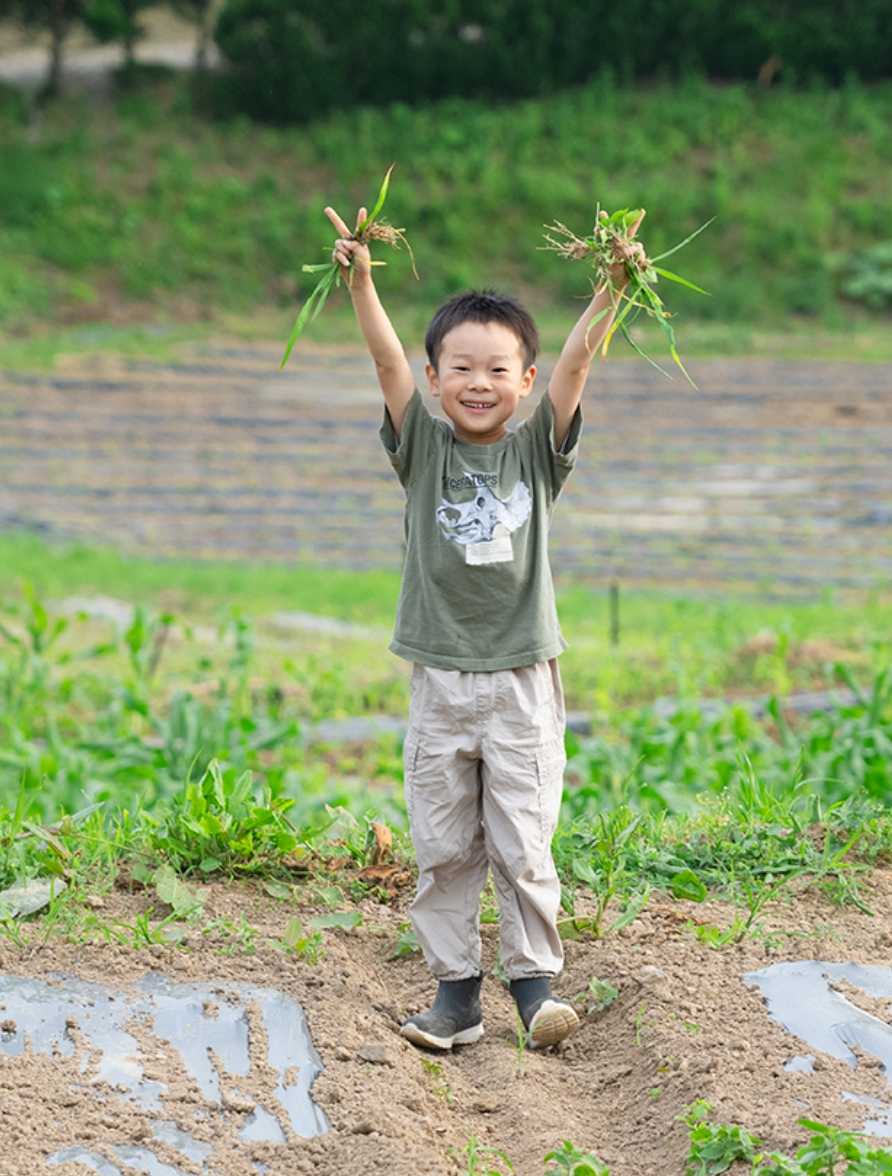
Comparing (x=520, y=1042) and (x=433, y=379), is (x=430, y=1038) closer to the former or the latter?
(x=520, y=1042)

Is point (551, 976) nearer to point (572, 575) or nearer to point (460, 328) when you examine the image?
point (460, 328)

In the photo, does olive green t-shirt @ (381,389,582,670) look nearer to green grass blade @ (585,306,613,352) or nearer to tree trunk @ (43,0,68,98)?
green grass blade @ (585,306,613,352)

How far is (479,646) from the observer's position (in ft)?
9.47

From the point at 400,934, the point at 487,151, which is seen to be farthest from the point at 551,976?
the point at 487,151

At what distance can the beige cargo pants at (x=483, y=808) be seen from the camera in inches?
113

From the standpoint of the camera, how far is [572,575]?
11695 mm

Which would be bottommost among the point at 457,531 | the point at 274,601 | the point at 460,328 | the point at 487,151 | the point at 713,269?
the point at 274,601

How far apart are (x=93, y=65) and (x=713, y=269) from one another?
12470mm

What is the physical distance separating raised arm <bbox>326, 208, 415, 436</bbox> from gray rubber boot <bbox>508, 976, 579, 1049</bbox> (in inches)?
49.2

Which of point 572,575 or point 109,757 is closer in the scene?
point 109,757

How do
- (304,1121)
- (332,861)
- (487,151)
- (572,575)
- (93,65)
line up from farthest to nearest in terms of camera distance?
1. (93,65)
2. (487,151)
3. (572,575)
4. (332,861)
5. (304,1121)

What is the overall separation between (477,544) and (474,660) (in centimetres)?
25

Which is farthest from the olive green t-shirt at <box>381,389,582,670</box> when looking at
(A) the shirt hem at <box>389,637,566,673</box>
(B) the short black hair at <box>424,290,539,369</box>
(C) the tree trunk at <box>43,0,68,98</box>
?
(C) the tree trunk at <box>43,0,68,98</box>

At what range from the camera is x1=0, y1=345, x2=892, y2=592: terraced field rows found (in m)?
12.4
